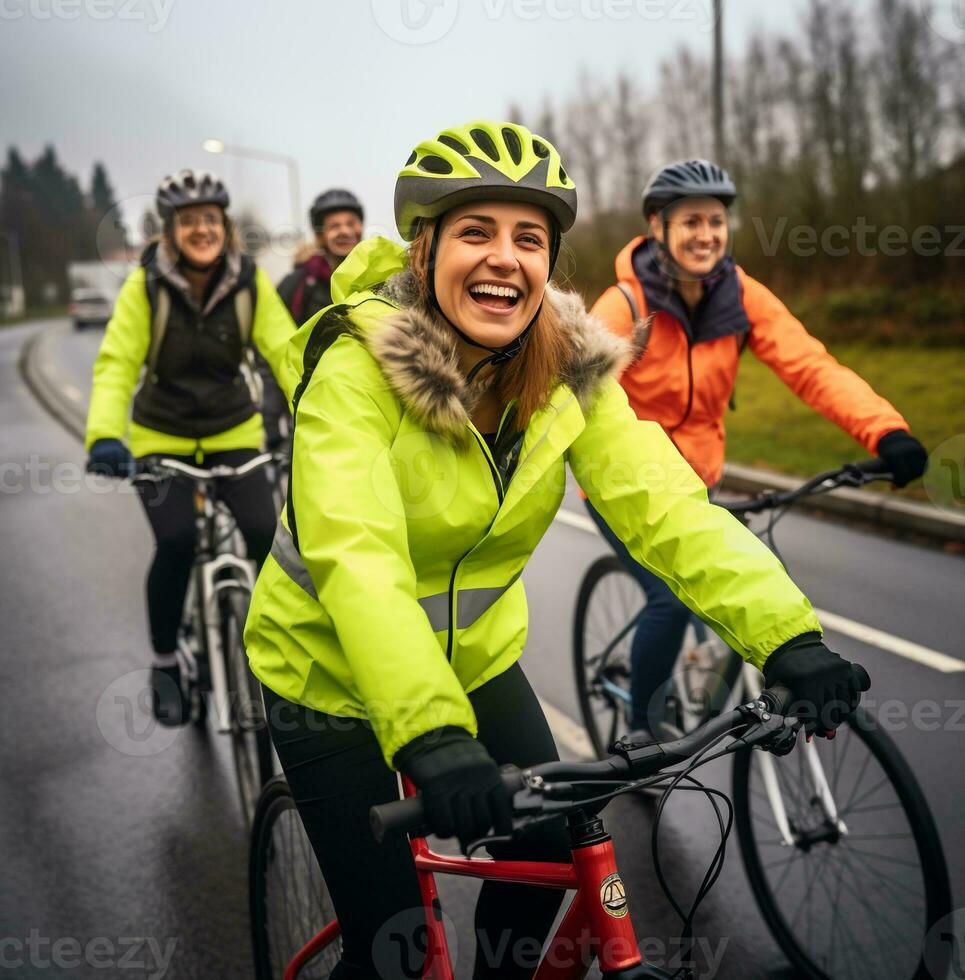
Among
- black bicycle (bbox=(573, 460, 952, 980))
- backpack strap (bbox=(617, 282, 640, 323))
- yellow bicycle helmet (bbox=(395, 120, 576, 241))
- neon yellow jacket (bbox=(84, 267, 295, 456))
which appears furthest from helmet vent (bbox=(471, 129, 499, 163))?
neon yellow jacket (bbox=(84, 267, 295, 456))

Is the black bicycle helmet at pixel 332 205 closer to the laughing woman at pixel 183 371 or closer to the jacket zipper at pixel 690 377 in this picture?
the laughing woman at pixel 183 371

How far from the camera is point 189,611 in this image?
478cm

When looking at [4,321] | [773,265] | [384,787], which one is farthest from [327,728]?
[4,321]

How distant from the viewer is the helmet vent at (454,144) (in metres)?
2.10

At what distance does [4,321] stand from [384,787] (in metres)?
66.8

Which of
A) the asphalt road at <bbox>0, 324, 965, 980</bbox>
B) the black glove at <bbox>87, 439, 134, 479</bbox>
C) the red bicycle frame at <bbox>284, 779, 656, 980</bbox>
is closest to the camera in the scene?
the red bicycle frame at <bbox>284, 779, 656, 980</bbox>

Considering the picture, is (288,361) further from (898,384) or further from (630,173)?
(630,173)

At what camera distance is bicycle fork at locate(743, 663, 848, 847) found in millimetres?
2949

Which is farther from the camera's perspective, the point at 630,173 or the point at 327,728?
the point at 630,173

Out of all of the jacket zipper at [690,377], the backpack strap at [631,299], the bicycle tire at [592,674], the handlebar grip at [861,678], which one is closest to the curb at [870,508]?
the bicycle tire at [592,674]

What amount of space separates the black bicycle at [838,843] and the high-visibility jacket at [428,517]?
3.04 ft

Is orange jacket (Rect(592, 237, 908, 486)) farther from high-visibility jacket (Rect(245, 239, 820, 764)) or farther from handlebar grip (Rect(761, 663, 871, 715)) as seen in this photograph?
handlebar grip (Rect(761, 663, 871, 715))

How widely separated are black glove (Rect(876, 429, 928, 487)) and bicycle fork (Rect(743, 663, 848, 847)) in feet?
2.62

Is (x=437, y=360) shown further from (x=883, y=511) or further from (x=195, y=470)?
(x=883, y=511)
